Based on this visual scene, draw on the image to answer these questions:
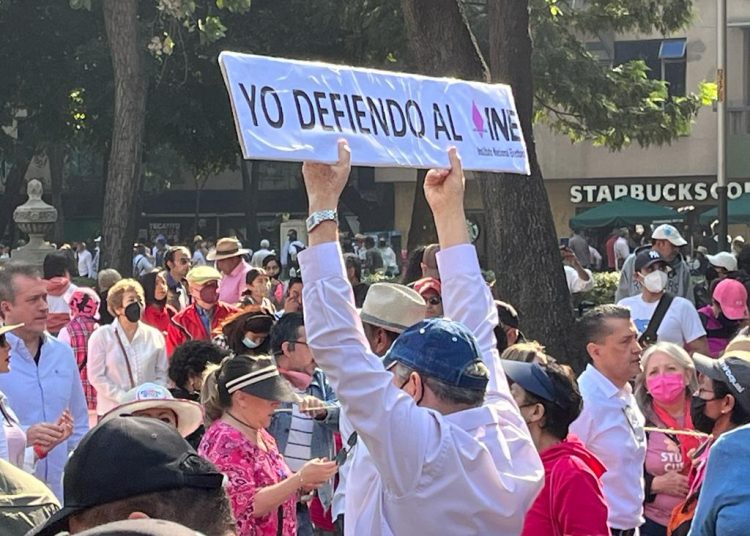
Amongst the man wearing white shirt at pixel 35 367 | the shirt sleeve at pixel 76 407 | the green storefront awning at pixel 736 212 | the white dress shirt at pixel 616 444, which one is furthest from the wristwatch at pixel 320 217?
the green storefront awning at pixel 736 212

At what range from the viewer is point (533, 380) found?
436 cm

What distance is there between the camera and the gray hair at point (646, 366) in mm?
6328

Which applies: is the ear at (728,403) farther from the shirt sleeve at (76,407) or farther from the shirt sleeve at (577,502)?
the shirt sleeve at (76,407)

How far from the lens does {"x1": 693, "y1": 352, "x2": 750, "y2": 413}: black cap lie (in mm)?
4559

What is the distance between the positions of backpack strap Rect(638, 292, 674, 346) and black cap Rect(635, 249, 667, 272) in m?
0.53

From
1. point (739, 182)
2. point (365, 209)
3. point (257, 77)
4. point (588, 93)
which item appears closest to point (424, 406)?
point (257, 77)

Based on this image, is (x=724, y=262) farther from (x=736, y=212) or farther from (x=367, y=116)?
(x=736, y=212)

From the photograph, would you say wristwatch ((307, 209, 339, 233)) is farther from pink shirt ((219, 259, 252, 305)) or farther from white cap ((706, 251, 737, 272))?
white cap ((706, 251, 737, 272))

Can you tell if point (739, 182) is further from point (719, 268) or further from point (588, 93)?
Result: point (719, 268)

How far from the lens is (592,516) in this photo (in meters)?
3.98

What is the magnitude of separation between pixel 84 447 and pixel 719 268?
11899 millimetres

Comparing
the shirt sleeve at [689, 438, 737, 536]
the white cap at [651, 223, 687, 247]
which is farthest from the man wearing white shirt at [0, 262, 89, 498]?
the white cap at [651, 223, 687, 247]

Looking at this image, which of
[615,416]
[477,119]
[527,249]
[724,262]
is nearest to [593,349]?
[615,416]

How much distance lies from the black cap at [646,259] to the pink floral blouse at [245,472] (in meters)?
5.36
